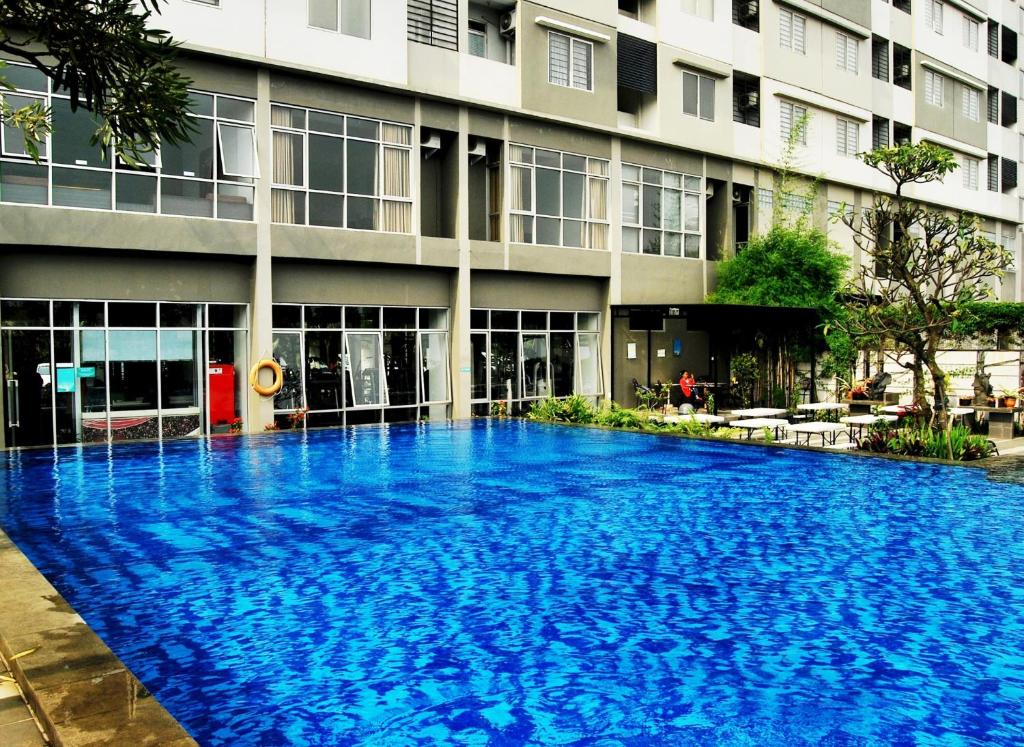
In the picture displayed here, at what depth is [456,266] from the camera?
2208cm

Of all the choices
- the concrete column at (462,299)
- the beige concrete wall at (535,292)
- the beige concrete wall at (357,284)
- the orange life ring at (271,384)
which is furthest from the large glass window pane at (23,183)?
the beige concrete wall at (535,292)

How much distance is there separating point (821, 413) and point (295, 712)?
18.8 meters

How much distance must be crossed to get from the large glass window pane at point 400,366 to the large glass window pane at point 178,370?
468 cm

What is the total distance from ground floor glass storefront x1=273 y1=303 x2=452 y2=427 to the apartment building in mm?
58

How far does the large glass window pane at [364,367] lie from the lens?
20719mm

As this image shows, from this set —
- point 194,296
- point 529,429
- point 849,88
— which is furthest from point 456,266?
point 849,88

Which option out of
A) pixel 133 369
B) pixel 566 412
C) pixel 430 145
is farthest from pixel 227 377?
pixel 566 412

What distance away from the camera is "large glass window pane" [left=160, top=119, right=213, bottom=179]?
17.8 m

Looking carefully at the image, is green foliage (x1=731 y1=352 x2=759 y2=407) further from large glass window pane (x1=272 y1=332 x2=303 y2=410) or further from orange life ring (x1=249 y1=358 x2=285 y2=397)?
orange life ring (x1=249 y1=358 x2=285 y2=397)

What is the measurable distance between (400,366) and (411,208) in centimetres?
388

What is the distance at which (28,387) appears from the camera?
1645 centimetres

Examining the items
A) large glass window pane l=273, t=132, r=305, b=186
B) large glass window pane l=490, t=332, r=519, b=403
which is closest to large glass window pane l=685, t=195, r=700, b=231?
large glass window pane l=490, t=332, r=519, b=403

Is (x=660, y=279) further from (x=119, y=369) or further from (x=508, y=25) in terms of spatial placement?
(x=119, y=369)

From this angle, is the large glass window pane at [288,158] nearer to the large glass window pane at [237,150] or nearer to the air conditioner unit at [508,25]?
the large glass window pane at [237,150]
